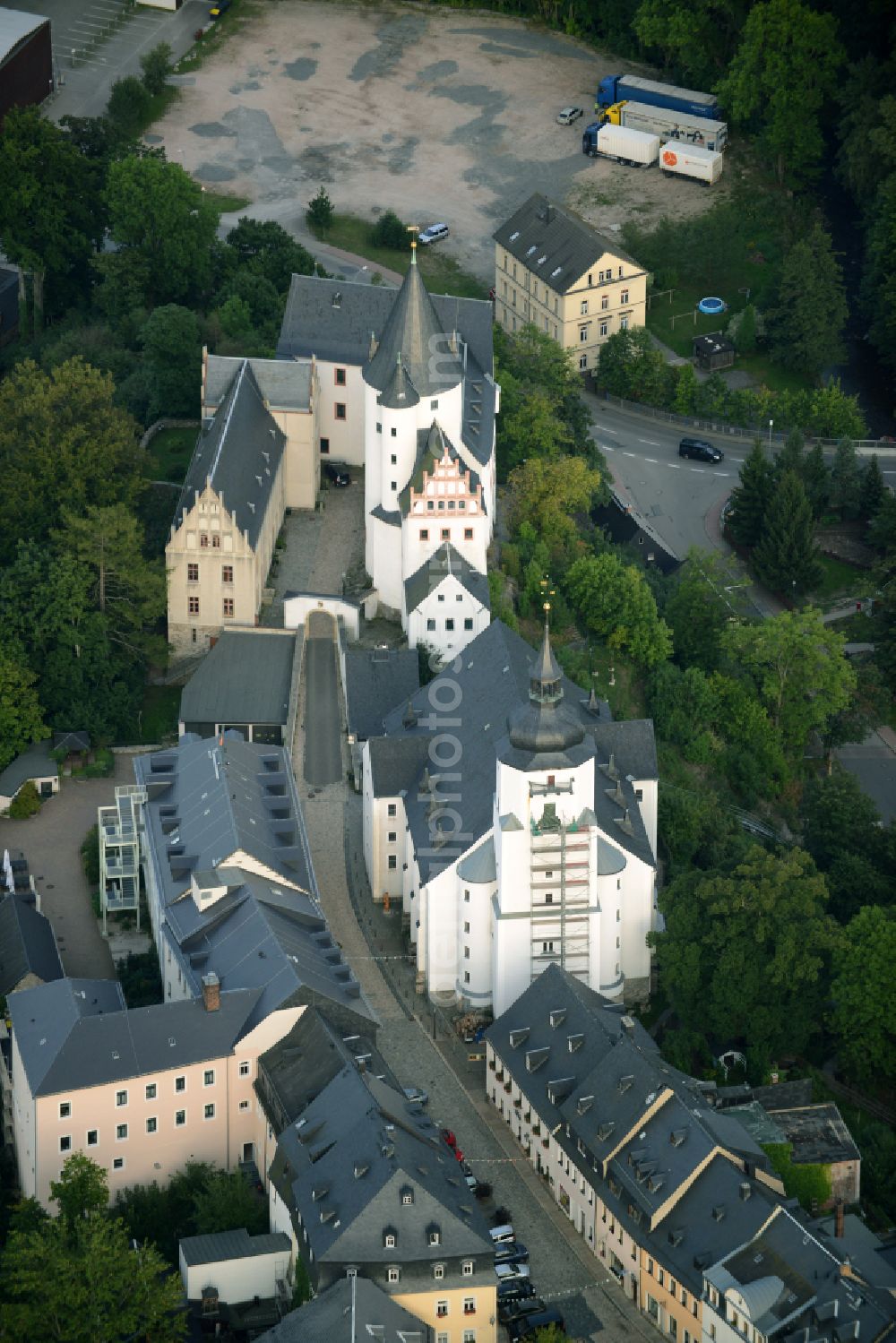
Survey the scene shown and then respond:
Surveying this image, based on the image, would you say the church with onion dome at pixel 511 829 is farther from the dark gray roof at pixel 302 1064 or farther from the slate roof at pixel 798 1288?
the slate roof at pixel 798 1288

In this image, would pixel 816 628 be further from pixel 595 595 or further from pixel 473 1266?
pixel 473 1266

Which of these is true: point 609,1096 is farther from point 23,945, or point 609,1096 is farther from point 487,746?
point 23,945

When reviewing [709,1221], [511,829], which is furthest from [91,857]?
[709,1221]

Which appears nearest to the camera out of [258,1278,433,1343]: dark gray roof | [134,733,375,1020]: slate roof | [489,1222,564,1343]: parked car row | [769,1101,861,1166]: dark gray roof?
[258,1278,433,1343]: dark gray roof

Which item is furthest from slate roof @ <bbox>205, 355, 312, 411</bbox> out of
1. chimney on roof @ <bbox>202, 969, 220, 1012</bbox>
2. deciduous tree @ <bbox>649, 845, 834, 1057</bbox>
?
chimney on roof @ <bbox>202, 969, 220, 1012</bbox>

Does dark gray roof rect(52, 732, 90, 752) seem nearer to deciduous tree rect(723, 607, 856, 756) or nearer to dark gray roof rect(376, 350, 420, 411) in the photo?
dark gray roof rect(376, 350, 420, 411)

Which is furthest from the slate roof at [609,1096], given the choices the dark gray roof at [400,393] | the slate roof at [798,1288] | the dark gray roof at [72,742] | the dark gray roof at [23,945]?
the dark gray roof at [400,393]
